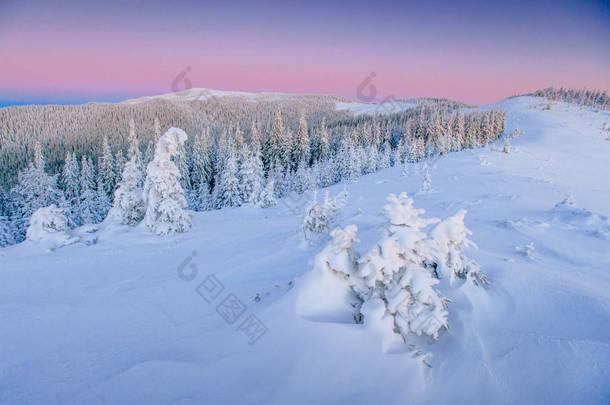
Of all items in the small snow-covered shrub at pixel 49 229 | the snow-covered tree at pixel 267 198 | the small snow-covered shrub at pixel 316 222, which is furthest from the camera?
the snow-covered tree at pixel 267 198

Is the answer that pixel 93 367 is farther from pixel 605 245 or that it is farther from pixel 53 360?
pixel 605 245

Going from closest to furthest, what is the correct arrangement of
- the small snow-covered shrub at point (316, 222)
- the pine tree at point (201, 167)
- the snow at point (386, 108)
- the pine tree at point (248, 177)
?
the small snow-covered shrub at point (316, 222)
the pine tree at point (248, 177)
the pine tree at point (201, 167)
the snow at point (386, 108)

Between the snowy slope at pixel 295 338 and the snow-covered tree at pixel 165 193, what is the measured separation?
5227 millimetres

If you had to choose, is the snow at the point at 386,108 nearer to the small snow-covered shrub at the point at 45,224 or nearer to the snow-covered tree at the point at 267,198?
the snow-covered tree at the point at 267,198

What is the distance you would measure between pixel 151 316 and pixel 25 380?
204 centimetres

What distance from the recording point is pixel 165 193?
47.2 ft

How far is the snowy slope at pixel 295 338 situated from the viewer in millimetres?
3303

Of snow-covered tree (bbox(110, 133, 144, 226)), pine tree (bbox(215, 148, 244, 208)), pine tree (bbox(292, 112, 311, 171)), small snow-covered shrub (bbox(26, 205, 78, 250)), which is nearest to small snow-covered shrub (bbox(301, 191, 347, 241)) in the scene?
small snow-covered shrub (bbox(26, 205, 78, 250))

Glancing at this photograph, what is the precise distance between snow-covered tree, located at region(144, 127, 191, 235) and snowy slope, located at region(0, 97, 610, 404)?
523 centimetres

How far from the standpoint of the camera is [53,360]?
4.56 m

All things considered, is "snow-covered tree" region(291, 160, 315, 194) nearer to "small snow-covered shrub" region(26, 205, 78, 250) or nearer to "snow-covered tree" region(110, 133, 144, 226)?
"snow-covered tree" region(110, 133, 144, 226)

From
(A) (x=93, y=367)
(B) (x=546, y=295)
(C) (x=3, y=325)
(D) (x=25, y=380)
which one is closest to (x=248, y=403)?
(A) (x=93, y=367)

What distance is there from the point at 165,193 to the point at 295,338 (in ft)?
42.0

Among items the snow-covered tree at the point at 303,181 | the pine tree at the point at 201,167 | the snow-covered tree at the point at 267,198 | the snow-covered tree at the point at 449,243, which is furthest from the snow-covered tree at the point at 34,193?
the snow-covered tree at the point at 449,243
